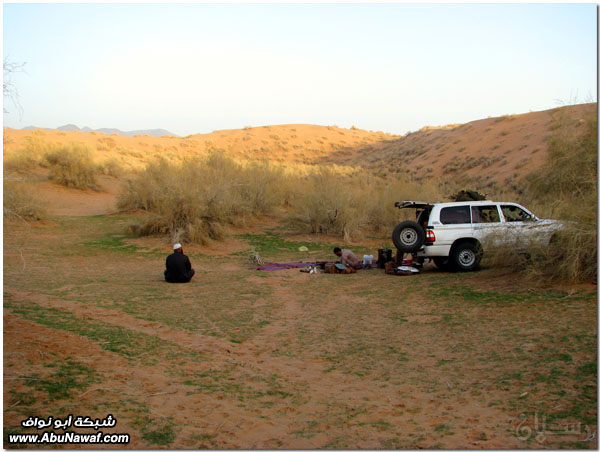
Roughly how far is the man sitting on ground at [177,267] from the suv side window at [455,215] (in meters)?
6.98

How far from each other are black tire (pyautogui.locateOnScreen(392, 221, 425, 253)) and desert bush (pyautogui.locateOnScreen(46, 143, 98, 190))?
27365 mm

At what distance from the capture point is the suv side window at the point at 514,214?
516 inches

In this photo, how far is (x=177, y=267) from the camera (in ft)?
44.0

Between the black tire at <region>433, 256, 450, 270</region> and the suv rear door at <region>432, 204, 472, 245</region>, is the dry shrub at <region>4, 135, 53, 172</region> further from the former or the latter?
the suv rear door at <region>432, 204, 472, 245</region>

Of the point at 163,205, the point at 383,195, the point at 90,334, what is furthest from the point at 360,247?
the point at 90,334

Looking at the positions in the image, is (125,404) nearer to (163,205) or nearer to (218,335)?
(218,335)

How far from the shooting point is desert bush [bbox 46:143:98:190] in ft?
113

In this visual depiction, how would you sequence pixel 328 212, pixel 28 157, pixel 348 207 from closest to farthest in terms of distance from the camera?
1. pixel 328 212
2. pixel 348 207
3. pixel 28 157

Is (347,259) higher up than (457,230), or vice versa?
(457,230)

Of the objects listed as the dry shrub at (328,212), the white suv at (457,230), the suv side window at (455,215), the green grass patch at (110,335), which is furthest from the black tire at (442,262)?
the green grass patch at (110,335)

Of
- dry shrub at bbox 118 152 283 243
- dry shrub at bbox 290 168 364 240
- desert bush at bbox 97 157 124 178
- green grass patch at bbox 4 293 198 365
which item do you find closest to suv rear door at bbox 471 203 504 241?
green grass patch at bbox 4 293 198 365

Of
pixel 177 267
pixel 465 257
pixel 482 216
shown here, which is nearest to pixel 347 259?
pixel 465 257

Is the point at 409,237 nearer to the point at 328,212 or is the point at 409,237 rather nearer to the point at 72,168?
the point at 328,212

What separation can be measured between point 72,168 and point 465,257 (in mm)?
29028
